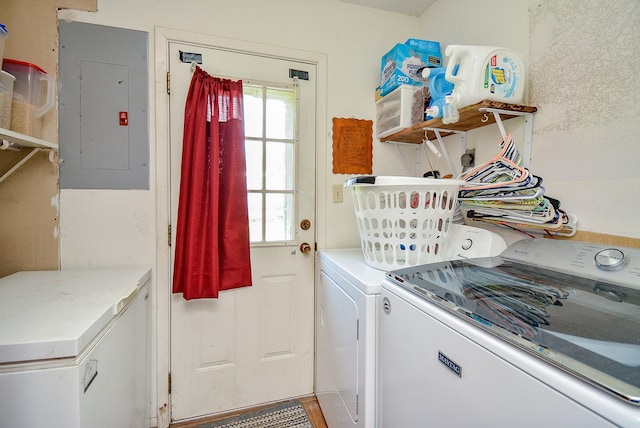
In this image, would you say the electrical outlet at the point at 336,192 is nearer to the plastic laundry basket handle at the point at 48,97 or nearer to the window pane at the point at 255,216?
the window pane at the point at 255,216

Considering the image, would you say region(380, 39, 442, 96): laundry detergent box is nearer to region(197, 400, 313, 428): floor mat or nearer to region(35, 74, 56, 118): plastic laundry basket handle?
region(35, 74, 56, 118): plastic laundry basket handle

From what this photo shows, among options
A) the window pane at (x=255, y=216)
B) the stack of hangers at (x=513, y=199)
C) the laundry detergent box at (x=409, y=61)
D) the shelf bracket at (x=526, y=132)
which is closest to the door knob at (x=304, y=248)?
the window pane at (x=255, y=216)

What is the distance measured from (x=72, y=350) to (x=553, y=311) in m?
1.23

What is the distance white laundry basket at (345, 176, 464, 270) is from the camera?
1.16 metres

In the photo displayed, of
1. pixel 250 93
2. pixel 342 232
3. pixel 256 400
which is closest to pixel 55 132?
pixel 250 93

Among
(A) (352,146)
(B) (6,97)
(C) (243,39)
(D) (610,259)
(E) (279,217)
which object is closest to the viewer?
(D) (610,259)

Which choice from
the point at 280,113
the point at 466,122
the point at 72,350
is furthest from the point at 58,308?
the point at 466,122

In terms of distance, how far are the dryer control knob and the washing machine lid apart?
0.05 meters

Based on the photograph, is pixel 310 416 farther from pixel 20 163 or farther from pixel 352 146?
pixel 20 163

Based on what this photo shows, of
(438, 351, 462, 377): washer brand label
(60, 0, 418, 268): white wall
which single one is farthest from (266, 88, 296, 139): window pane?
(438, 351, 462, 377): washer brand label

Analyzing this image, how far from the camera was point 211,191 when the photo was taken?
1.58 m

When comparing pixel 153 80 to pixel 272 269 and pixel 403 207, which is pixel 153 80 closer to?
pixel 272 269

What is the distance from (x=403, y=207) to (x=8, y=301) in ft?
4.96

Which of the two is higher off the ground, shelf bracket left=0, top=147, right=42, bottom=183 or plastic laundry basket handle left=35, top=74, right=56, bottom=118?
plastic laundry basket handle left=35, top=74, right=56, bottom=118
